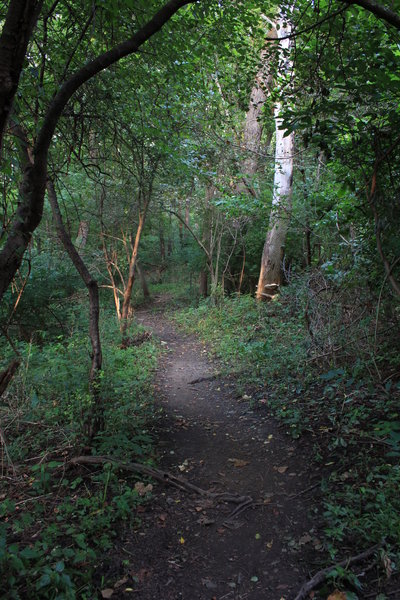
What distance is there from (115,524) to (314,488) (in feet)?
5.78

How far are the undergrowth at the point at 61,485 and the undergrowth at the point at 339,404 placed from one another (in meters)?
1.67

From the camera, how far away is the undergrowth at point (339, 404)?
264 centimetres

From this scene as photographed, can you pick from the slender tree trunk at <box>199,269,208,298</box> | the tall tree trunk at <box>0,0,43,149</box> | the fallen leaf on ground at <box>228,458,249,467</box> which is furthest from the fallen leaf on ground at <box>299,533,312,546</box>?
the slender tree trunk at <box>199,269,208,298</box>

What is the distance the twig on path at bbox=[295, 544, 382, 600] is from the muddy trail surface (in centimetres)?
11

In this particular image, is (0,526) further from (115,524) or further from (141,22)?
(141,22)

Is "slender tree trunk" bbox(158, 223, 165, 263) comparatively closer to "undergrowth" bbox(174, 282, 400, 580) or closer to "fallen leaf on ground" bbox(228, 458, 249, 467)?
"undergrowth" bbox(174, 282, 400, 580)

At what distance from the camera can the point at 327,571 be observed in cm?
232

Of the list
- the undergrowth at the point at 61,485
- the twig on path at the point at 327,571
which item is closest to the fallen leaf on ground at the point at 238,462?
the undergrowth at the point at 61,485

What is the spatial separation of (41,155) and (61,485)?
2.90m

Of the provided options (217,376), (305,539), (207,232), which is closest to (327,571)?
(305,539)

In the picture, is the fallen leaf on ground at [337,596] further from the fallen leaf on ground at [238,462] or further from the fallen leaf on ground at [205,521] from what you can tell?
the fallen leaf on ground at [238,462]

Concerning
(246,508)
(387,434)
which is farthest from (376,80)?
(246,508)

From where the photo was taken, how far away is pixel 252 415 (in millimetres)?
5316

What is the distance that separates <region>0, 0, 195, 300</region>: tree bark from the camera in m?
2.28
